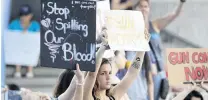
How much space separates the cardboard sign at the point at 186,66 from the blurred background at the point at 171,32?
1.56 feet

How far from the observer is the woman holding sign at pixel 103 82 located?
10.4 ft

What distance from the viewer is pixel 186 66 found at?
395cm

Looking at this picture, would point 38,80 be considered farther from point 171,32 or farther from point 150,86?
point 171,32

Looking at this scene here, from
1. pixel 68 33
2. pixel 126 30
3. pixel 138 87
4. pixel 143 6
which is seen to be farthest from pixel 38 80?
pixel 68 33

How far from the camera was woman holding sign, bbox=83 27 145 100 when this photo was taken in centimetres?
317

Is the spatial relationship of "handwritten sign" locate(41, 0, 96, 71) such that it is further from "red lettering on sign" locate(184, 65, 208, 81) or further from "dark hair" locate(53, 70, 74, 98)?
"red lettering on sign" locate(184, 65, 208, 81)

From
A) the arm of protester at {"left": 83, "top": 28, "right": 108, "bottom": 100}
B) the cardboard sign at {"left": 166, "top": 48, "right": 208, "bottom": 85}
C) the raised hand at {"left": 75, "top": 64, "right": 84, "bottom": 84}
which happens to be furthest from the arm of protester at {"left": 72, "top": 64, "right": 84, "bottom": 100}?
the cardboard sign at {"left": 166, "top": 48, "right": 208, "bottom": 85}

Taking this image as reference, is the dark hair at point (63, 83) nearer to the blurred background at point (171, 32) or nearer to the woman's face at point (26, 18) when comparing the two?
the blurred background at point (171, 32)

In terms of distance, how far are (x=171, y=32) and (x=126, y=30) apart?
→ 1.27 metres

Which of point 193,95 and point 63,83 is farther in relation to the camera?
→ point 193,95

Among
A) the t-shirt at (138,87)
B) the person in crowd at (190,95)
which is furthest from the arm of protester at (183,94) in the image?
the t-shirt at (138,87)

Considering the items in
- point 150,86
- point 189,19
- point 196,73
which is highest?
point 189,19

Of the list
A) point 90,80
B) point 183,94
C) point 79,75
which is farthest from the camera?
point 183,94

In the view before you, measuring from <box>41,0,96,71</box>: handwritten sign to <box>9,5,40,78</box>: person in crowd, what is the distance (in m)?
1.16
